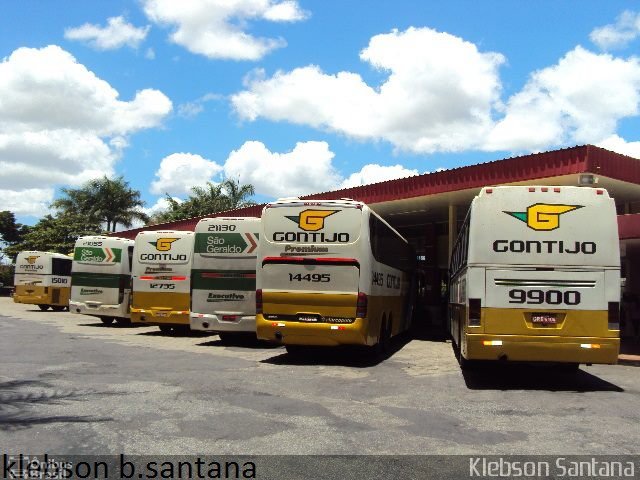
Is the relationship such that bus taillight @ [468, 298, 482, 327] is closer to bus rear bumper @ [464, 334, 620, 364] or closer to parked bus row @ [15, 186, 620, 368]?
parked bus row @ [15, 186, 620, 368]

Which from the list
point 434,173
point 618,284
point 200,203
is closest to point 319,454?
point 618,284

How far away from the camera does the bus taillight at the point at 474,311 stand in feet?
31.8

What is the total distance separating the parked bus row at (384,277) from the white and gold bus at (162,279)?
0.12 feet

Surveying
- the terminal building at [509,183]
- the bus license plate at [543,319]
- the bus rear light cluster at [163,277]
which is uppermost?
the terminal building at [509,183]

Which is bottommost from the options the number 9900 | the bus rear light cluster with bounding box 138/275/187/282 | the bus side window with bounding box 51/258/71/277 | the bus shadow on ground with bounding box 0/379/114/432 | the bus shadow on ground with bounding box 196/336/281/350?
the bus shadow on ground with bounding box 0/379/114/432

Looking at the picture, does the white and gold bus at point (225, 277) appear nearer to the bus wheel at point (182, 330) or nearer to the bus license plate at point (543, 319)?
the bus wheel at point (182, 330)

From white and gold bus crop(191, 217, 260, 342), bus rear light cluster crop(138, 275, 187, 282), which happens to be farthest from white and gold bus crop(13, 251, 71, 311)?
white and gold bus crop(191, 217, 260, 342)

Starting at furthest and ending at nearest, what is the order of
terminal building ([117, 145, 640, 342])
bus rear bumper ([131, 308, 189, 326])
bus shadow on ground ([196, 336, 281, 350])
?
1. bus rear bumper ([131, 308, 189, 326])
2. bus shadow on ground ([196, 336, 281, 350])
3. terminal building ([117, 145, 640, 342])

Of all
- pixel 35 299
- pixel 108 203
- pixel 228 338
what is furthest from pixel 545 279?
pixel 108 203

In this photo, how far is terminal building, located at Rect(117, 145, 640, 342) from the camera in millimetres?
14750

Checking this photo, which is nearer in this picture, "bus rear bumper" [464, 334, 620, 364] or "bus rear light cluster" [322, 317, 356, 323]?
"bus rear bumper" [464, 334, 620, 364]

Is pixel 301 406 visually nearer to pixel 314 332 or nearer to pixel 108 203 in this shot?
pixel 314 332

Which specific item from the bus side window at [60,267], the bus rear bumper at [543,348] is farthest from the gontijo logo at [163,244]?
the bus side window at [60,267]

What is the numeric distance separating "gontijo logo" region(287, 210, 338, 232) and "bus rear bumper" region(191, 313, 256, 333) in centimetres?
446
